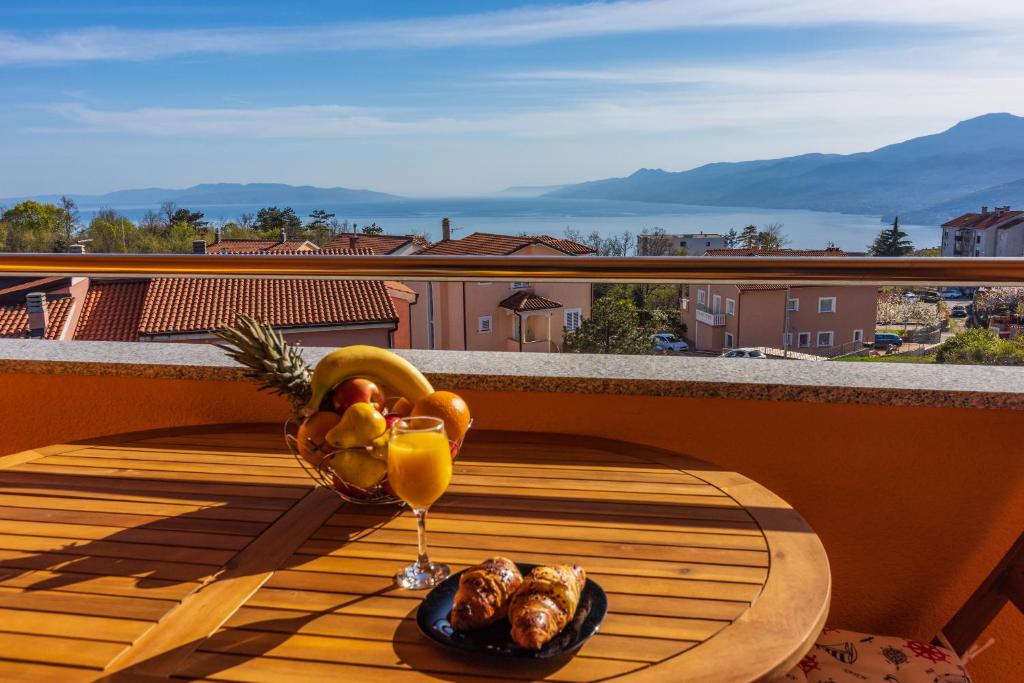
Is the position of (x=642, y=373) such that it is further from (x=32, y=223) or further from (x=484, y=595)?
(x=32, y=223)

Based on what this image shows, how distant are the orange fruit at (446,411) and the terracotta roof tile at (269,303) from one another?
1061 mm

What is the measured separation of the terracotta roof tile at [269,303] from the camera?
7.78ft

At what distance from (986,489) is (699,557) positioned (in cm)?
113

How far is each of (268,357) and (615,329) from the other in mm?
957

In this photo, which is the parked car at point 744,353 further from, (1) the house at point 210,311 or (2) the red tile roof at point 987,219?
(1) the house at point 210,311

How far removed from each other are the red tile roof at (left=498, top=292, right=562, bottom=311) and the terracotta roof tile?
1.41 ft

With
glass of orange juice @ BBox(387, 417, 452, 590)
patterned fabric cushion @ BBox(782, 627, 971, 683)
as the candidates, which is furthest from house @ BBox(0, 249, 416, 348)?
patterned fabric cushion @ BBox(782, 627, 971, 683)

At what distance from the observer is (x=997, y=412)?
1708 mm

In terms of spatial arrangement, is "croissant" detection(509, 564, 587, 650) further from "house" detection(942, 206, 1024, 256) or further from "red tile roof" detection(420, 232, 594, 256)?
"house" detection(942, 206, 1024, 256)

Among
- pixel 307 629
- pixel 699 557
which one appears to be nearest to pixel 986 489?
pixel 699 557

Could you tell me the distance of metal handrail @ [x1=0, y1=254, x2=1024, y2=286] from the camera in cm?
162

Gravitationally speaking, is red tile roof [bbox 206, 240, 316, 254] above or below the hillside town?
above

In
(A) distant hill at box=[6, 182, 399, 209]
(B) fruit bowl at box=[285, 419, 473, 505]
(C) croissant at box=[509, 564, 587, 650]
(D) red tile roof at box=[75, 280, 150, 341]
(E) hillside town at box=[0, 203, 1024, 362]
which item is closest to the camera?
(C) croissant at box=[509, 564, 587, 650]

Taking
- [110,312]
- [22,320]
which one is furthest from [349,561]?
[110,312]
